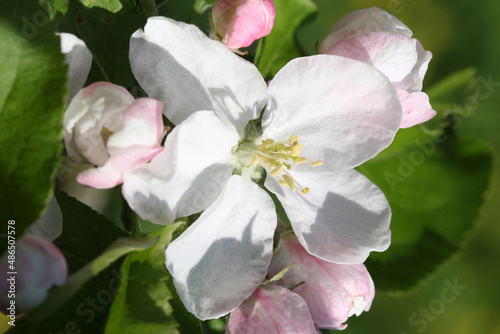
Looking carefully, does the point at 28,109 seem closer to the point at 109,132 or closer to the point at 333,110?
the point at 109,132

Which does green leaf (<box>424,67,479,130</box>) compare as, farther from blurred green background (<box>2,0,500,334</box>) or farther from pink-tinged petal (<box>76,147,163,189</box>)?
pink-tinged petal (<box>76,147,163,189</box>)

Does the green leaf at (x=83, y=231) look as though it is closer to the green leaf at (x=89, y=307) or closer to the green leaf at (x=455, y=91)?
the green leaf at (x=89, y=307)

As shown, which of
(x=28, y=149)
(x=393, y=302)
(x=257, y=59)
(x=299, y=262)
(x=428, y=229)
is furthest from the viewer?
(x=393, y=302)

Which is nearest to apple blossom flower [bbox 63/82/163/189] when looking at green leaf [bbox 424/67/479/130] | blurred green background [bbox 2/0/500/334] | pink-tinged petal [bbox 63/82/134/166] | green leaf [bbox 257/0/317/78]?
pink-tinged petal [bbox 63/82/134/166]

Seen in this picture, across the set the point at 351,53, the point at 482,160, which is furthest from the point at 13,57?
the point at 482,160

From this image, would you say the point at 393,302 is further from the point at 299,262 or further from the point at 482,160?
the point at 299,262

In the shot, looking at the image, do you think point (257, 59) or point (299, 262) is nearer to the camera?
point (299, 262)
